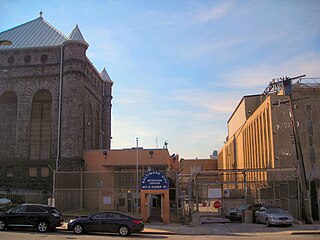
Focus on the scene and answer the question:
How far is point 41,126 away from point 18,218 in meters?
27.2

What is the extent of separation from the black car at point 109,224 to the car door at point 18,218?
2.68 meters

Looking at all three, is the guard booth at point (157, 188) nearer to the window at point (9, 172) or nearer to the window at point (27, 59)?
the window at point (9, 172)

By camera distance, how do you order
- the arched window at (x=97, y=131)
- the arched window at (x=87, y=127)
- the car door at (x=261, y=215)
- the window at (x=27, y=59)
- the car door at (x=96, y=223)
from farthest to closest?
the arched window at (x=97, y=131), the arched window at (x=87, y=127), the window at (x=27, y=59), the car door at (x=261, y=215), the car door at (x=96, y=223)

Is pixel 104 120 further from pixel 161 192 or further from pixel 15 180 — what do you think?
pixel 161 192

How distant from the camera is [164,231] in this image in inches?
922

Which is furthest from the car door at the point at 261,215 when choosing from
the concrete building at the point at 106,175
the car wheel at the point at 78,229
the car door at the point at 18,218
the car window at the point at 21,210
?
the car window at the point at 21,210

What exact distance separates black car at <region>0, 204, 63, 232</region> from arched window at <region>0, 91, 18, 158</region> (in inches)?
1052

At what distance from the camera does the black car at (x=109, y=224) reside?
21.5 m

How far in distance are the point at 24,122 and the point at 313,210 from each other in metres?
33.4

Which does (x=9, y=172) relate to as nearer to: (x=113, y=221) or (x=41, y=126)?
(x=41, y=126)

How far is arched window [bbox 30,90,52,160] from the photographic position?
4797 cm

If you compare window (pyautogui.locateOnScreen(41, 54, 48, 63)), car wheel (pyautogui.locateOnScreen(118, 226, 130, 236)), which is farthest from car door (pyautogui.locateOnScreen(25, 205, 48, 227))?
window (pyautogui.locateOnScreen(41, 54, 48, 63))

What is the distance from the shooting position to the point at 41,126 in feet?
161

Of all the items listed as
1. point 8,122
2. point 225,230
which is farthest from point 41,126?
point 225,230
